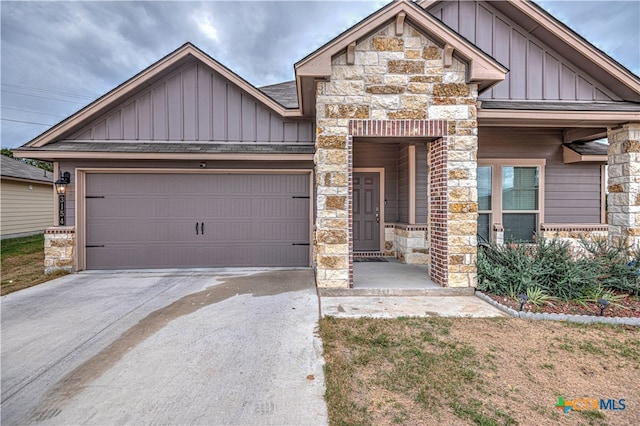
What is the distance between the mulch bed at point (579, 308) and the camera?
3924 mm

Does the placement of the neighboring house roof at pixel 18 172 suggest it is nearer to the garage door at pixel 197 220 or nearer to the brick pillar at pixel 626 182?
the garage door at pixel 197 220

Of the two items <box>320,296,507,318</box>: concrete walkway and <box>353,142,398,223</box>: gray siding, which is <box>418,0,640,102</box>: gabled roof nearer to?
<box>353,142,398,223</box>: gray siding

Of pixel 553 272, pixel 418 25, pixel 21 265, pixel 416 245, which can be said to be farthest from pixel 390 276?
pixel 21 265

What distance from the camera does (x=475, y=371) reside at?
2686 millimetres

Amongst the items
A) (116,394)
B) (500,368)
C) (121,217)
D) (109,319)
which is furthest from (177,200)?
(500,368)

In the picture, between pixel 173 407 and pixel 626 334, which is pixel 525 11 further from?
pixel 173 407

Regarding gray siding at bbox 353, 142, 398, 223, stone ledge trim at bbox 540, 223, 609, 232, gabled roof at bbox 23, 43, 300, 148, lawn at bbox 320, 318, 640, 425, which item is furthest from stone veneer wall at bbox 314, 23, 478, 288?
stone ledge trim at bbox 540, 223, 609, 232

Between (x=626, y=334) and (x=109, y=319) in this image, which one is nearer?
(x=626, y=334)

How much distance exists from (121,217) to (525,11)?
29.8 ft

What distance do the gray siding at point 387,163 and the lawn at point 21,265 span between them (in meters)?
6.98

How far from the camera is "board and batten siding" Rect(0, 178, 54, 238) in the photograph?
1220 centimetres

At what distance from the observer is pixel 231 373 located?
8.79 feet

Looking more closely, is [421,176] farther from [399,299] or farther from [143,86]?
[143,86]

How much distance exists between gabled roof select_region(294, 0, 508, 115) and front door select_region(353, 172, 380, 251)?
3.46m
